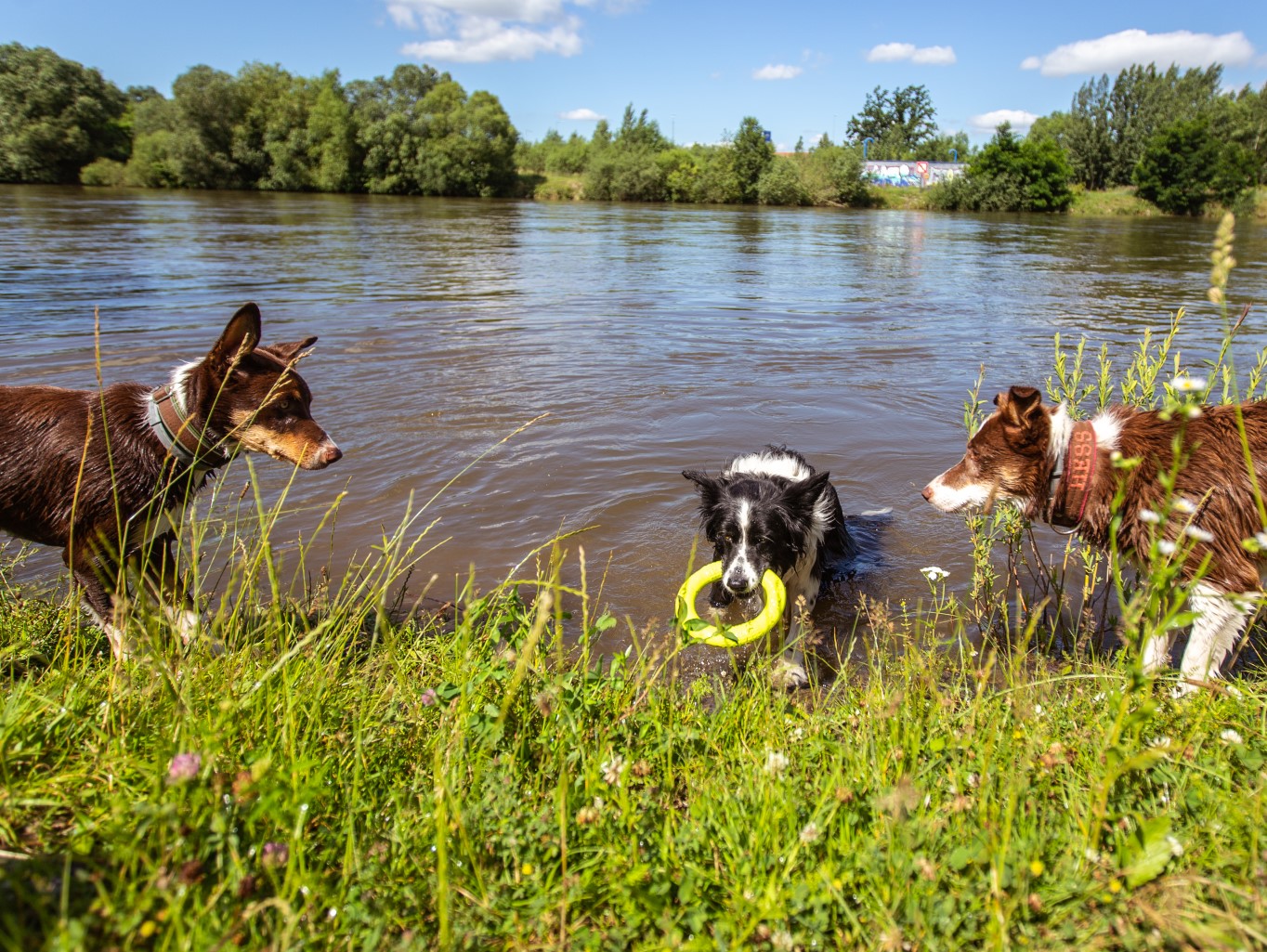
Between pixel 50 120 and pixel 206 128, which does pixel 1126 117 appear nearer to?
pixel 206 128

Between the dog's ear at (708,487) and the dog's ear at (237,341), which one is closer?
the dog's ear at (237,341)

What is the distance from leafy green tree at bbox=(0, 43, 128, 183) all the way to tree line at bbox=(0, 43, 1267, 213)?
138mm

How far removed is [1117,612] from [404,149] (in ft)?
237

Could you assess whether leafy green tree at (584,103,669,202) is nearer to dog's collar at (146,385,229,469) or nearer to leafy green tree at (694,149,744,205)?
leafy green tree at (694,149,744,205)

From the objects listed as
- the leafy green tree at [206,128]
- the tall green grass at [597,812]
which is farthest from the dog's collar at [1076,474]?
the leafy green tree at [206,128]

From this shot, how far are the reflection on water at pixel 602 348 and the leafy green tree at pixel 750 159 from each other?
43.9m

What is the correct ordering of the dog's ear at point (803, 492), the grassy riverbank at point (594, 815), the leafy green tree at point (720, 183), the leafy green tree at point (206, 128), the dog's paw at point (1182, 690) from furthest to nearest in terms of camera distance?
the leafy green tree at point (720, 183), the leafy green tree at point (206, 128), the dog's ear at point (803, 492), the dog's paw at point (1182, 690), the grassy riverbank at point (594, 815)

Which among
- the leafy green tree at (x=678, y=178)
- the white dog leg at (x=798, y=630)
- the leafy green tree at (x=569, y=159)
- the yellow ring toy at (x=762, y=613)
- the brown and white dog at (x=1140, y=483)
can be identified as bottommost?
the white dog leg at (x=798, y=630)

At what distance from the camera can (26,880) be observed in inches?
67.0

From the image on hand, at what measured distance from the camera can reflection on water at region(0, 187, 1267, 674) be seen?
21.3ft

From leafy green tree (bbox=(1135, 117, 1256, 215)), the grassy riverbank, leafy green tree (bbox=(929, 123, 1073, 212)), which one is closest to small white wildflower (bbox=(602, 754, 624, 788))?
the grassy riverbank

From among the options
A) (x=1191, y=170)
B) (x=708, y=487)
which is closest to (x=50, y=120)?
(x=708, y=487)

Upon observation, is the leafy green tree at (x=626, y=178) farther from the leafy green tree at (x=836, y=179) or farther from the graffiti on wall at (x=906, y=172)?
the graffiti on wall at (x=906, y=172)

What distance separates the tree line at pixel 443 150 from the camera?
5850 centimetres
